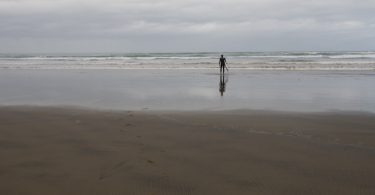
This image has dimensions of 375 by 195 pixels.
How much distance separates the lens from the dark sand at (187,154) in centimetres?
441

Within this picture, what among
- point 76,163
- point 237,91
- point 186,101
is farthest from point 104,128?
point 237,91

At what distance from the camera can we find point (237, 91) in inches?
579

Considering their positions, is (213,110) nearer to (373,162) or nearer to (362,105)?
(362,105)

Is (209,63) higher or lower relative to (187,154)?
lower

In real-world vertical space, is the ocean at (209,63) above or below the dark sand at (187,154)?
below

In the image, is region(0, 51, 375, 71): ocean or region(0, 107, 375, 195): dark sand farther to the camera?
region(0, 51, 375, 71): ocean

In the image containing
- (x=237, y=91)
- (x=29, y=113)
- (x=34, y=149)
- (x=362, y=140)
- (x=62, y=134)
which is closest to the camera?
(x=34, y=149)

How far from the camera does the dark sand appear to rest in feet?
14.5

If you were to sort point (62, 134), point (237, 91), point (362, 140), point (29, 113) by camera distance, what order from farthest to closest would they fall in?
point (237, 91) → point (29, 113) → point (62, 134) → point (362, 140)

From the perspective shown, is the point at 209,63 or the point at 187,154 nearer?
the point at 187,154

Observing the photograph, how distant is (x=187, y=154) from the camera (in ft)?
18.6

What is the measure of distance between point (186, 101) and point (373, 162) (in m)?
7.08

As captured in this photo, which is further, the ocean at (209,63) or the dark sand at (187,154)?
the ocean at (209,63)

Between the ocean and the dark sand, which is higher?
the dark sand
